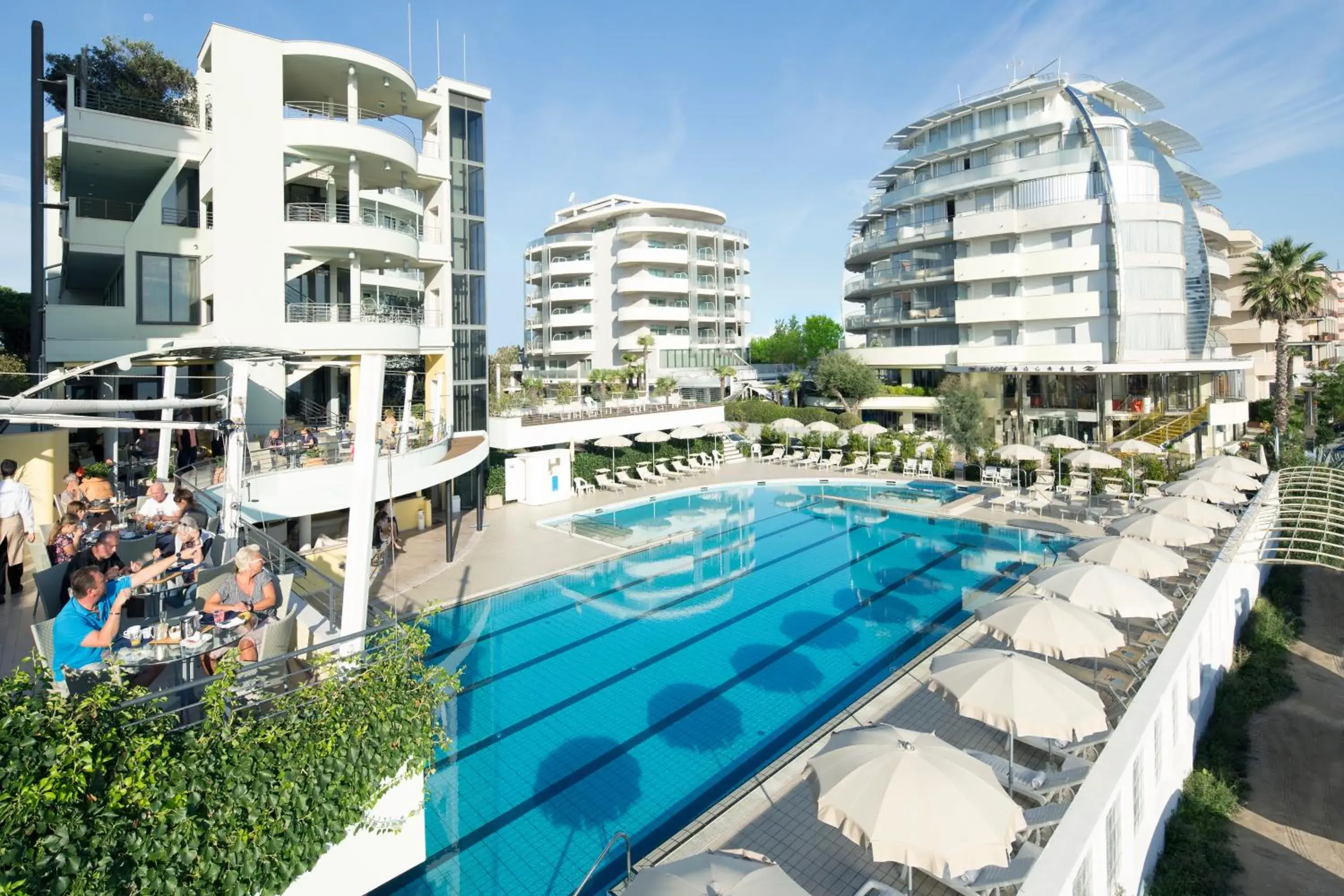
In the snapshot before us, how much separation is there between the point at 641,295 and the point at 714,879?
48989 millimetres

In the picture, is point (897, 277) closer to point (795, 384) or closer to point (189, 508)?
point (795, 384)

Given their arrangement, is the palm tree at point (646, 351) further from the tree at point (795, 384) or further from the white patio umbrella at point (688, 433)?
the white patio umbrella at point (688, 433)

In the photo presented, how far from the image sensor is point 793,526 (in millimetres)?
23344

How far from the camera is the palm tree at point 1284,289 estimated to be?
33250 millimetres

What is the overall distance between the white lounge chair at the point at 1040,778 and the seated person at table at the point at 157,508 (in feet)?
38.1

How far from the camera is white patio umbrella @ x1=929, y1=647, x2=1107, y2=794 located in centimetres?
785

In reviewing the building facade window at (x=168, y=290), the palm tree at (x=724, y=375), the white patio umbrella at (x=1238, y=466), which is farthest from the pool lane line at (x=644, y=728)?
the palm tree at (x=724, y=375)

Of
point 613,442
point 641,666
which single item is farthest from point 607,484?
point 641,666

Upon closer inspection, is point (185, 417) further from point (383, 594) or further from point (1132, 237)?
point (1132, 237)

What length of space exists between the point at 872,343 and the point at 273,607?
136ft

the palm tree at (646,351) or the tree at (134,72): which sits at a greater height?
the tree at (134,72)

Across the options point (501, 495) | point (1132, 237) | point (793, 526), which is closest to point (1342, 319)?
point (1132, 237)

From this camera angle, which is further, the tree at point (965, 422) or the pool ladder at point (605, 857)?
the tree at point (965, 422)

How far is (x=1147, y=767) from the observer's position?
25.8ft
